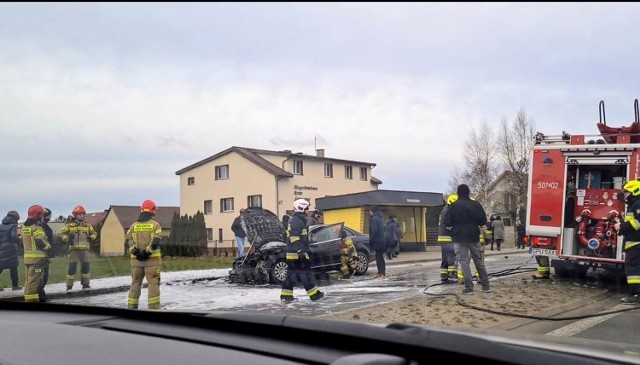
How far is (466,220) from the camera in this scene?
10.5 meters

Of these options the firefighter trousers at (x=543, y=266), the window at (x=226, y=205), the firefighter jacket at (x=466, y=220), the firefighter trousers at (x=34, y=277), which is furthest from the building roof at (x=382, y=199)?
the firefighter trousers at (x=34, y=277)

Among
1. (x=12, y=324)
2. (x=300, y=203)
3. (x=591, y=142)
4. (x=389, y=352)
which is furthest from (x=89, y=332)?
(x=591, y=142)

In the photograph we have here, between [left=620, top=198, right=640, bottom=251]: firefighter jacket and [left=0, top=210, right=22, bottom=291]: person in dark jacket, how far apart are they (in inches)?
428

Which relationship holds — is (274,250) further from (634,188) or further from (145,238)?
(634,188)

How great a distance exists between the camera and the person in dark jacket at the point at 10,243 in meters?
12.1

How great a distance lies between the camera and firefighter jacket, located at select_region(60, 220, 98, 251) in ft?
41.5

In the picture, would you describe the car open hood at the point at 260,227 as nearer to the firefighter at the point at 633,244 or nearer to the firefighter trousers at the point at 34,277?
the firefighter trousers at the point at 34,277

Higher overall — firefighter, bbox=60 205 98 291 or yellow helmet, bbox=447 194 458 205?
yellow helmet, bbox=447 194 458 205

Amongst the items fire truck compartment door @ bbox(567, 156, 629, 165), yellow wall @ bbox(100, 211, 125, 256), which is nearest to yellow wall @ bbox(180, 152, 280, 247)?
yellow wall @ bbox(100, 211, 125, 256)

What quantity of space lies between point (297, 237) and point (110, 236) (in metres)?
4.64

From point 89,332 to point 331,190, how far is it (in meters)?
31.2

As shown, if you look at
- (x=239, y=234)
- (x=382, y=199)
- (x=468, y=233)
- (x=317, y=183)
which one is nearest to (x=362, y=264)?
(x=239, y=234)

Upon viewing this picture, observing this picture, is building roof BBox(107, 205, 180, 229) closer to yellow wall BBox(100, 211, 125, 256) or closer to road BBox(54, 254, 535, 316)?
yellow wall BBox(100, 211, 125, 256)

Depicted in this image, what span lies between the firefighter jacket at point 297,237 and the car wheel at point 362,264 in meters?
5.55
